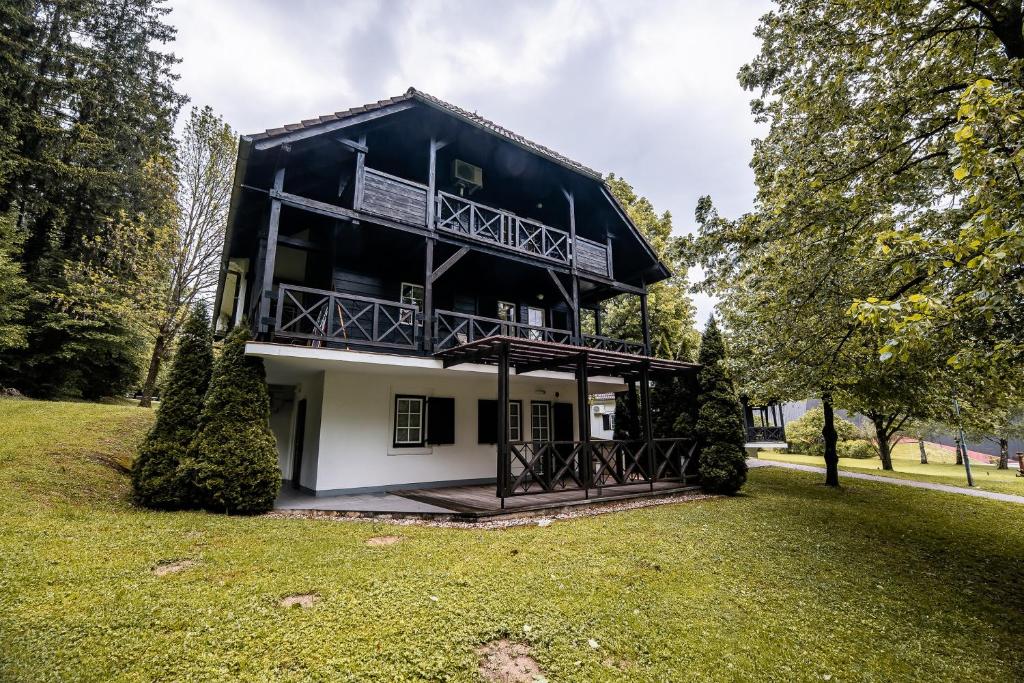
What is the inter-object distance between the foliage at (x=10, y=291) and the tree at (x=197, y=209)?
380 centimetres

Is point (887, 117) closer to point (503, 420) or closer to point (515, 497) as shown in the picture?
point (503, 420)

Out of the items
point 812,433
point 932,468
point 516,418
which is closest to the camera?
point 516,418

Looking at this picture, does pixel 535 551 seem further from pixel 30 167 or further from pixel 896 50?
pixel 30 167

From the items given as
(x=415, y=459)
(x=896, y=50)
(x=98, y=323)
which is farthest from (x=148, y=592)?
(x=98, y=323)

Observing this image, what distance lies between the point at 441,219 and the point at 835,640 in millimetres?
10370

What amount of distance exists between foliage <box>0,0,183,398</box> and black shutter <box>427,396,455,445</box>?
482 inches

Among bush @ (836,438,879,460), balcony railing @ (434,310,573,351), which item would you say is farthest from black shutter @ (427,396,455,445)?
bush @ (836,438,879,460)

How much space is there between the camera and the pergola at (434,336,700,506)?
8.04 m

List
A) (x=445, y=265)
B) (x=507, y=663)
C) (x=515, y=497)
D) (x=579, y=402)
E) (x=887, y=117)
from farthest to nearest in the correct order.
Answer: (x=445, y=265)
(x=579, y=402)
(x=515, y=497)
(x=887, y=117)
(x=507, y=663)

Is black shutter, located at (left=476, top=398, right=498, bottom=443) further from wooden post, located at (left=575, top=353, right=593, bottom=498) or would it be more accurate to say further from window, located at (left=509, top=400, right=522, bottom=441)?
wooden post, located at (left=575, top=353, right=593, bottom=498)

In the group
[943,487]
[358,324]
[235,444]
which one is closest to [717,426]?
[358,324]

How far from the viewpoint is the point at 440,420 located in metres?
11.3

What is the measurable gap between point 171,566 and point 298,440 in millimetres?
7345

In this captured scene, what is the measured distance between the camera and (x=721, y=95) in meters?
9.45
